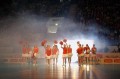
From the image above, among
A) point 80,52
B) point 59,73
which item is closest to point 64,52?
point 80,52

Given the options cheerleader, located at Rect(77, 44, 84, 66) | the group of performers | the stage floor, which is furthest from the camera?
Result: the group of performers

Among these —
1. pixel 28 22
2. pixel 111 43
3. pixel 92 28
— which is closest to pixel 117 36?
pixel 111 43

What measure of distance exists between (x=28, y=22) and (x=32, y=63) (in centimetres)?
1167

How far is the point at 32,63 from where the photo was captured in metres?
30.8

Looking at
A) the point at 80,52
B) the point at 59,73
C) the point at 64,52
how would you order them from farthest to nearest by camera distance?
the point at 64,52 → the point at 80,52 → the point at 59,73

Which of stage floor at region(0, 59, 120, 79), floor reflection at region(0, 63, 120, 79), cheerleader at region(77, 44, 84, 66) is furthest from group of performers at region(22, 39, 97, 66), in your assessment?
floor reflection at region(0, 63, 120, 79)

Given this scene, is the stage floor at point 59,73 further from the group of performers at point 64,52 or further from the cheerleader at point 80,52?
the group of performers at point 64,52

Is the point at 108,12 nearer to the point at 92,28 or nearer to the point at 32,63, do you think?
the point at 92,28

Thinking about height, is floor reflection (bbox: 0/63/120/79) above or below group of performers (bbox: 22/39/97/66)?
below

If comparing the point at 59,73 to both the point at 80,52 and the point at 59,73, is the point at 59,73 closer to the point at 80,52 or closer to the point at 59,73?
the point at 59,73

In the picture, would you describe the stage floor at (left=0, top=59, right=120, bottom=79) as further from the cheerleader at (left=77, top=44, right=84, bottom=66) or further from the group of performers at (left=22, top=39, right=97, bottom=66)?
the group of performers at (left=22, top=39, right=97, bottom=66)

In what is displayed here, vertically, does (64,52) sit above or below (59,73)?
above

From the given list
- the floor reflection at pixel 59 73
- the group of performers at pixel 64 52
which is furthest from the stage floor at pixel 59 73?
the group of performers at pixel 64 52

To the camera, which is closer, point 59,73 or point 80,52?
point 59,73
